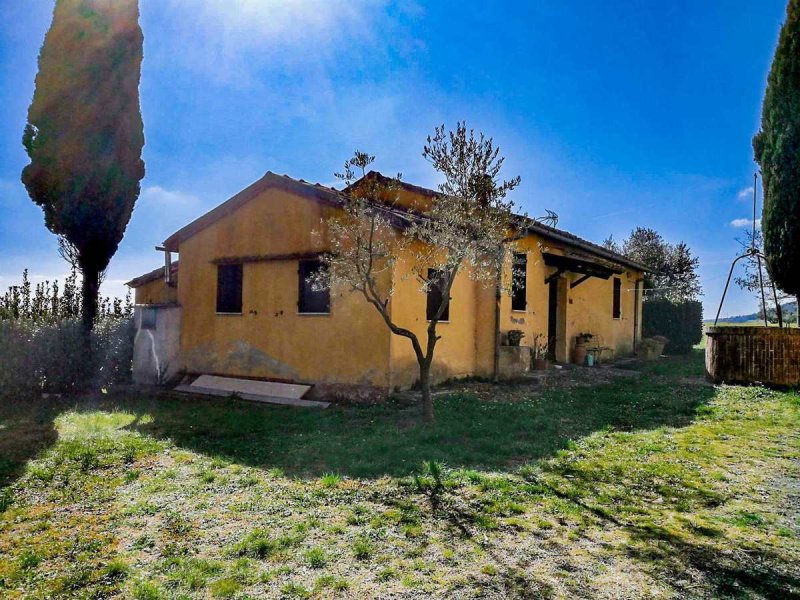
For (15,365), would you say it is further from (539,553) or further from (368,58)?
(539,553)

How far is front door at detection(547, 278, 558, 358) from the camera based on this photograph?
14.1 metres

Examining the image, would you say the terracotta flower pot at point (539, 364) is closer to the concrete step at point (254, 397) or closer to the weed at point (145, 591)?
the concrete step at point (254, 397)

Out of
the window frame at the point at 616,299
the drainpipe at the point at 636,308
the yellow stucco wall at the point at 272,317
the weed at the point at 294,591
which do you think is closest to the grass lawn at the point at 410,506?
the weed at the point at 294,591

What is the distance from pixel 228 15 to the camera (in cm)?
786

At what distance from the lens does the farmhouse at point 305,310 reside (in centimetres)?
964

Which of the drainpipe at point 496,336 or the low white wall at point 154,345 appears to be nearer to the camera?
the drainpipe at point 496,336

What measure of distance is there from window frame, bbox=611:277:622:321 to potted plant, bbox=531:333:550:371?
17.4ft

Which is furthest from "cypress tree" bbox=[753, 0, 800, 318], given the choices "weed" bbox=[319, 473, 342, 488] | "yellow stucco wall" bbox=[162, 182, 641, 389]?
"weed" bbox=[319, 473, 342, 488]

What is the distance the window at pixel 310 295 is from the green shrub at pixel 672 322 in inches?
624

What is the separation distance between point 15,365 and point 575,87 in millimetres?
13415

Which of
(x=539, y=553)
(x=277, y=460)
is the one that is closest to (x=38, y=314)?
(x=277, y=460)

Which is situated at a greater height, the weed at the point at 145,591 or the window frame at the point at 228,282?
the window frame at the point at 228,282

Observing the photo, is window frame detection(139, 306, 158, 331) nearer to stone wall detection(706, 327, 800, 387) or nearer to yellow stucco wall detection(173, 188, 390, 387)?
yellow stucco wall detection(173, 188, 390, 387)

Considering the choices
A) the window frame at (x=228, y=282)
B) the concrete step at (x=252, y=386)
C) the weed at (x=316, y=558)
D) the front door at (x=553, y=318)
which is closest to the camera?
the weed at (x=316, y=558)
